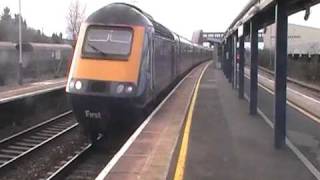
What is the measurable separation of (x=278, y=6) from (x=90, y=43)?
19.1 ft

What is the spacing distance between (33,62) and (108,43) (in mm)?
33770

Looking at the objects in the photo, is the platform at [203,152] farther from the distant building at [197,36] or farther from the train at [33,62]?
the distant building at [197,36]

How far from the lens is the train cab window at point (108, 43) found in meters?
14.7

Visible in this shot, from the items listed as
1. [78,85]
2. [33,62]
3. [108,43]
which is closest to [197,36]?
[33,62]

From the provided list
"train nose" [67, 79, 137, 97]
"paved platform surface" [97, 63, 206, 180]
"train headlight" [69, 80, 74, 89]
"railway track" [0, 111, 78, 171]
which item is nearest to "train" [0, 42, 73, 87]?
"railway track" [0, 111, 78, 171]

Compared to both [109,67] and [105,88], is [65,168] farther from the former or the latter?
[109,67]

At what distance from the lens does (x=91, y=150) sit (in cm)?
1509

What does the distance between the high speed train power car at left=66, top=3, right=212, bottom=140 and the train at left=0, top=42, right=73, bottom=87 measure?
996 inches

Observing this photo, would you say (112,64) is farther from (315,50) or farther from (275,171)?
(315,50)

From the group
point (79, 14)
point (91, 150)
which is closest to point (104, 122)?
point (91, 150)

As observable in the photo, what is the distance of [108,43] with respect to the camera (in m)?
14.8

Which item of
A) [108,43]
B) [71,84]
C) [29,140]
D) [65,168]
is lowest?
[29,140]

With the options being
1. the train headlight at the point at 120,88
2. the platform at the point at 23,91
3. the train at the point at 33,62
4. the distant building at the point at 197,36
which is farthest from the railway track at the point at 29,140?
the distant building at the point at 197,36

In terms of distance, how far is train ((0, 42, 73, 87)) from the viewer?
40.9m
